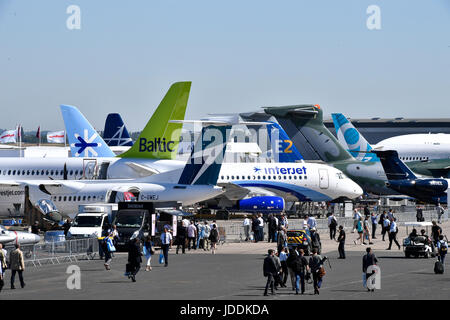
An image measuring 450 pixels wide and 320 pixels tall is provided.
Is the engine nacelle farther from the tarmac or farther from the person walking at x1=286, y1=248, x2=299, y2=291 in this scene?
the person walking at x1=286, y1=248, x2=299, y2=291

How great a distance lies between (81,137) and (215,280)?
1600 inches

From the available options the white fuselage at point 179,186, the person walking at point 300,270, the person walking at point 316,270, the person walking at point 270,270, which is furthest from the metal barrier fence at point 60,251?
the person walking at point 316,270

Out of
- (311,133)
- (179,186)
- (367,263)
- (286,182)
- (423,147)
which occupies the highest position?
(311,133)

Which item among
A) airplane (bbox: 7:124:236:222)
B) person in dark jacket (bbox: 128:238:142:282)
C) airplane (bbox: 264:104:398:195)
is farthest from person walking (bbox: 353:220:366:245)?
airplane (bbox: 264:104:398:195)

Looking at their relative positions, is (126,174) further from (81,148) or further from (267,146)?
(267,146)

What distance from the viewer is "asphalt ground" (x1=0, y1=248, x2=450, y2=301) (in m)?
23.9

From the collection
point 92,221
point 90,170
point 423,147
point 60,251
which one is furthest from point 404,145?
point 60,251

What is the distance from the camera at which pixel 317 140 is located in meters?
71.5

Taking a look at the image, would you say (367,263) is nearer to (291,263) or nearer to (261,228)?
(291,263)

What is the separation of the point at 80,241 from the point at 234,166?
25.5 meters

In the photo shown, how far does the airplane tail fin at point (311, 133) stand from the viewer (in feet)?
234

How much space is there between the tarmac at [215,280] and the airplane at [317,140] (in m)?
33.0

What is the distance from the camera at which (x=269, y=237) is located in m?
43.6
